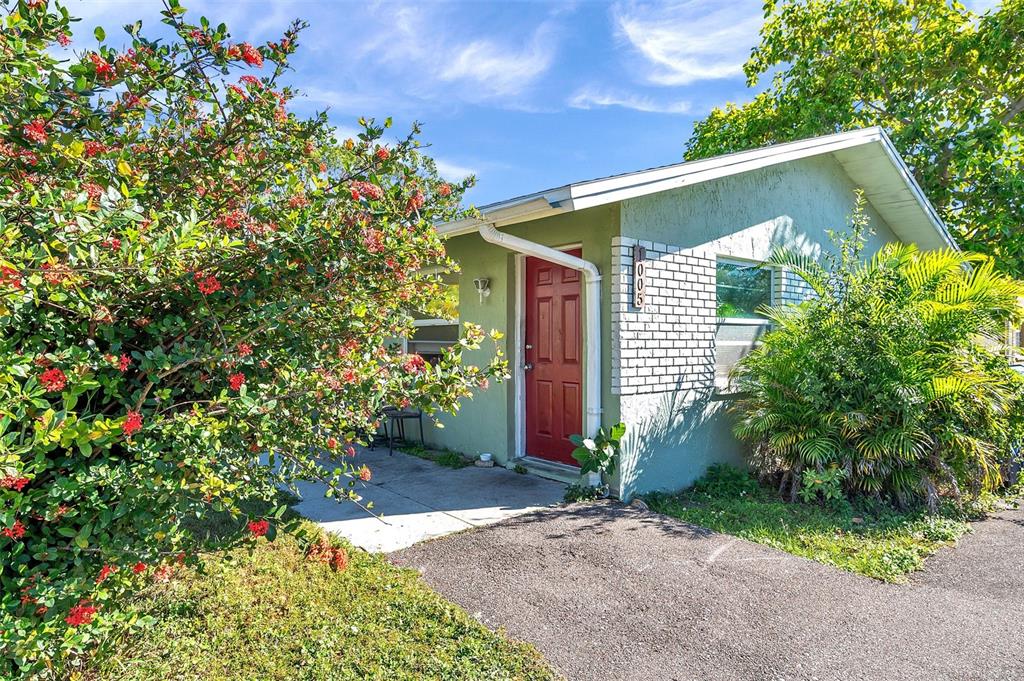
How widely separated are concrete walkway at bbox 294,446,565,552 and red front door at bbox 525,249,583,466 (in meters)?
0.52

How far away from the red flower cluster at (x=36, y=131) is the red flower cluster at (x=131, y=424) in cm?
90

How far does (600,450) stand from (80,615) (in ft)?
12.8

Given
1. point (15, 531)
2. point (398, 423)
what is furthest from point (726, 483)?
point (15, 531)

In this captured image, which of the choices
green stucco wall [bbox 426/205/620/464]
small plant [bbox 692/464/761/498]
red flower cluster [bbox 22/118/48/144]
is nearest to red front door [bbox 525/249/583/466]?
green stucco wall [bbox 426/205/620/464]

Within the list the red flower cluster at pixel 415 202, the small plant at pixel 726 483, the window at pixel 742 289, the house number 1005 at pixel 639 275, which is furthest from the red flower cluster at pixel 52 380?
the window at pixel 742 289

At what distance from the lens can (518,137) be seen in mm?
13031

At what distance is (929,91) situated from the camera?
1209 centimetres

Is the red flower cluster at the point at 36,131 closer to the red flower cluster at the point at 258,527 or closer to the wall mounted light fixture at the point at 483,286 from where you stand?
the red flower cluster at the point at 258,527

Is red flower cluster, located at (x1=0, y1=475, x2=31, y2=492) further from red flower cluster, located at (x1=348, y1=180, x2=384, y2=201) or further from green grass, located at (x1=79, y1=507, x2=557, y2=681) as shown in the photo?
red flower cluster, located at (x1=348, y1=180, x2=384, y2=201)

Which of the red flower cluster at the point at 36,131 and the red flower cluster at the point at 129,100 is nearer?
the red flower cluster at the point at 36,131

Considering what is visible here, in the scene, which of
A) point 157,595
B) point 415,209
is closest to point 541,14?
point 415,209

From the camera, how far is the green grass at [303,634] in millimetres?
2652

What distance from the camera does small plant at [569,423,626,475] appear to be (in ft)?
16.9

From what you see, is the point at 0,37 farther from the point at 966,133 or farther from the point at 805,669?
the point at 966,133
